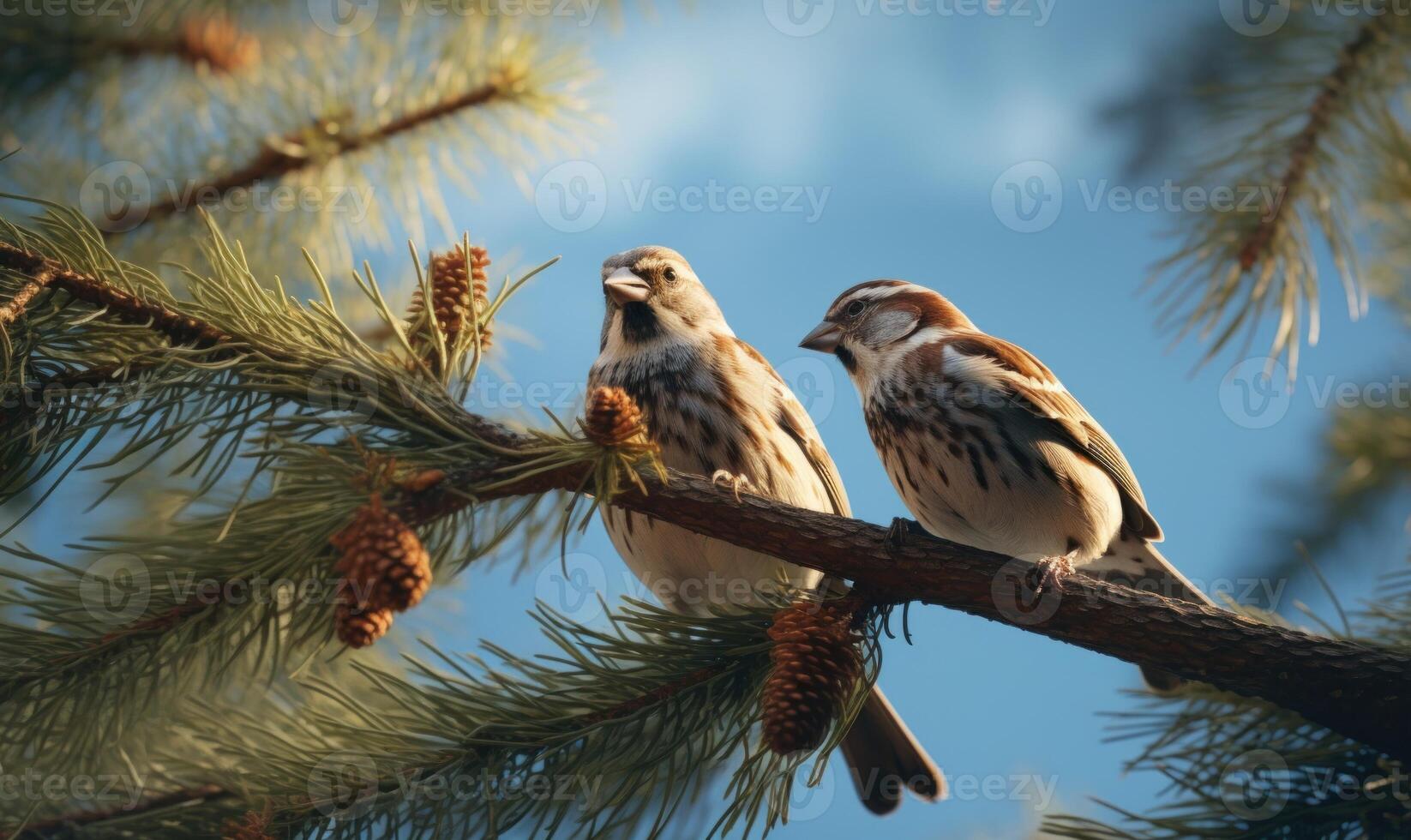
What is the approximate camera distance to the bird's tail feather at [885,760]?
208cm

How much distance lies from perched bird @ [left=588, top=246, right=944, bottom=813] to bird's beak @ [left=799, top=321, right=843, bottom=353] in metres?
0.14

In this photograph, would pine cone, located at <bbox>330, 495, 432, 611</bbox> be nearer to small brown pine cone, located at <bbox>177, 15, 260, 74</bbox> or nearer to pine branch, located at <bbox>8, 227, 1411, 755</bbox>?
pine branch, located at <bbox>8, 227, 1411, 755</bbox>

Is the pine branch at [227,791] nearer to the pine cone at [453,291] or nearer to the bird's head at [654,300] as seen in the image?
the pine cone at [453,291]

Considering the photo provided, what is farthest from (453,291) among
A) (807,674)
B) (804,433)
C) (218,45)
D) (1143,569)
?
(1143,569)

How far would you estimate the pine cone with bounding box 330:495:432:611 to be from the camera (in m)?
1.10

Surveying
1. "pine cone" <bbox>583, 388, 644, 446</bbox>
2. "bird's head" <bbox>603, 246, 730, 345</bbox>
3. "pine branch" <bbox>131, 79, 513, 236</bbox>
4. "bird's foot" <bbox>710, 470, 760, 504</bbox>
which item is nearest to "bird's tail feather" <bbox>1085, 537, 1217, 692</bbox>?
"bird's head" <bbox>603, 246, 730, 345</bbox>

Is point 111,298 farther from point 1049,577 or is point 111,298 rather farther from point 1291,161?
point 1291,161

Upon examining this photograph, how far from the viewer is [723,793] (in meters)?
1.45

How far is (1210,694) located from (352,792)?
1.34m

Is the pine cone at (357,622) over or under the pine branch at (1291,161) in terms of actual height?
under

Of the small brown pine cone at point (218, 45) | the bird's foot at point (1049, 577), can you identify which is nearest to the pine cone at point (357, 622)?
the bird's foot at point (1049, 577)

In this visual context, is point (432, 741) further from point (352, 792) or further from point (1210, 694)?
point (1210, 694)

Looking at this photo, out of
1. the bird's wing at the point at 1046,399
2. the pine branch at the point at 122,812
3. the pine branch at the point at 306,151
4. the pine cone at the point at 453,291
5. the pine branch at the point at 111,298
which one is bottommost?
the pine branch at the point at 122,812

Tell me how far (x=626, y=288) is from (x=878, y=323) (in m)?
0.64
